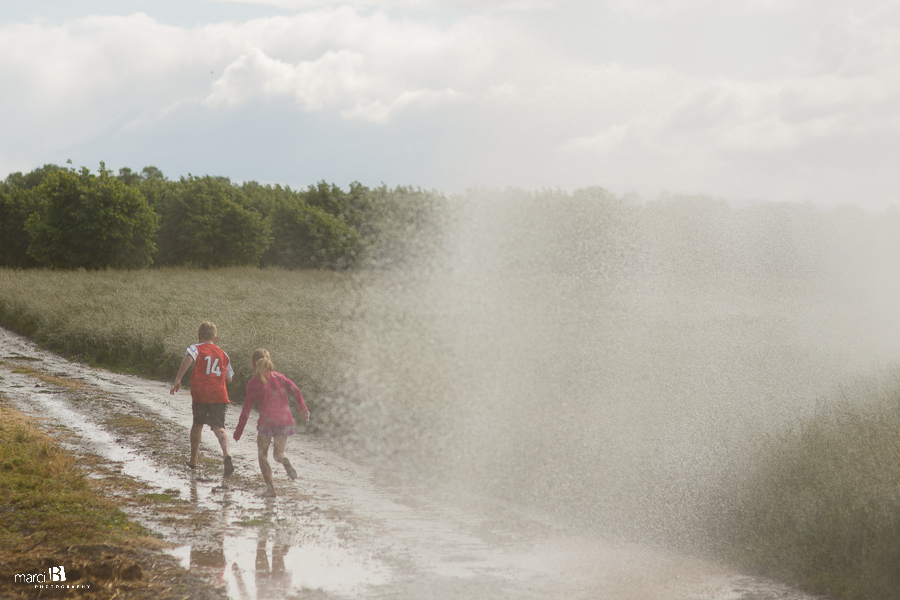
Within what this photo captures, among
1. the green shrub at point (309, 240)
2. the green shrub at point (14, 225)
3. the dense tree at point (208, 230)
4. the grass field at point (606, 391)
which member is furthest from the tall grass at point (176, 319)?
the green shrub at point (14, 225)

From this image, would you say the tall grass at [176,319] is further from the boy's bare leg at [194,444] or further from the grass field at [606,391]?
the boy's bare leg at [194,444]

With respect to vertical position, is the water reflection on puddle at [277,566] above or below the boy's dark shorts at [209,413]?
below

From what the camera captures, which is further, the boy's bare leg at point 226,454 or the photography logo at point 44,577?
the boy's bare leg at point 226,454

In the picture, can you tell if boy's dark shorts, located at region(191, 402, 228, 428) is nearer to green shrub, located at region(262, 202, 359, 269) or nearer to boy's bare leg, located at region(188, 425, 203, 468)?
boy's bare leg, located at region(188, 425, 203, 468)

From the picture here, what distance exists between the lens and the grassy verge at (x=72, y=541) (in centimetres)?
546

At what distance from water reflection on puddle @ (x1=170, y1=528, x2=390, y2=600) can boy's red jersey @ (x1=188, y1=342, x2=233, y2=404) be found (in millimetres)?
2789

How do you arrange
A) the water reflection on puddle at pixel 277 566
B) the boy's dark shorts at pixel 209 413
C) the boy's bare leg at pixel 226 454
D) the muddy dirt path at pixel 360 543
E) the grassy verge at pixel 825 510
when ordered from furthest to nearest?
1. the boy's dark shorts at pixel 209 413
2. the boy's bare leg at pixel 226 454
3. the grassy verge at pixel 825 510
4. the muddy dirt path at pixel 360 543
5. the water reflection on puddle at pixel 277 566

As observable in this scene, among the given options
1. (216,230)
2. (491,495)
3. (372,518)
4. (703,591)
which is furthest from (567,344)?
(216,230)

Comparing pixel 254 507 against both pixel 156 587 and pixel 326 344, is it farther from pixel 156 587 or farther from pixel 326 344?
pixel 326 344

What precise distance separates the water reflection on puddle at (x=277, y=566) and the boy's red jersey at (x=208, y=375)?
279 centimetres

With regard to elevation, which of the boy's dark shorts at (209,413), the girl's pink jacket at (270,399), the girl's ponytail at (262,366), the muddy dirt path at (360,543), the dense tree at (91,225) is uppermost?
the dense tree at (91,225)

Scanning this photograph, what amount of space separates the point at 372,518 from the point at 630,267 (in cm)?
2706

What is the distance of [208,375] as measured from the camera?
9.23 m

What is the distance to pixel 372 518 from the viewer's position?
7688 mm
